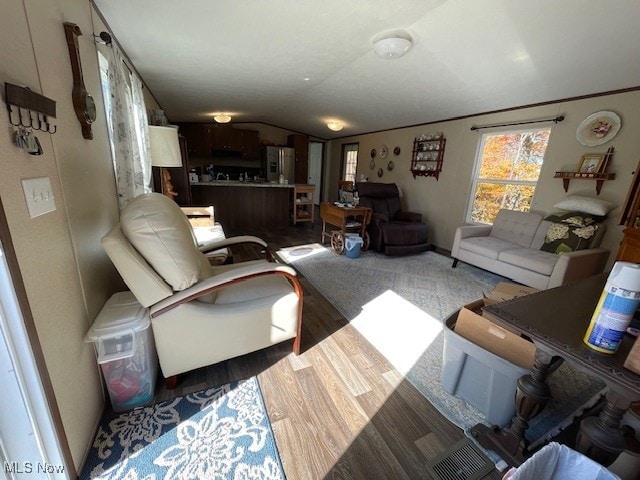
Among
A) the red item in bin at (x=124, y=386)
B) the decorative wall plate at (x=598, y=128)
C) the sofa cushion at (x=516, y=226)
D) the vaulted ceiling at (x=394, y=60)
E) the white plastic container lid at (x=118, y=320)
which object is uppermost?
the vaulted ceiling at (x=394, y=60)

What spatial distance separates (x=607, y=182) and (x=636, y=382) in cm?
319

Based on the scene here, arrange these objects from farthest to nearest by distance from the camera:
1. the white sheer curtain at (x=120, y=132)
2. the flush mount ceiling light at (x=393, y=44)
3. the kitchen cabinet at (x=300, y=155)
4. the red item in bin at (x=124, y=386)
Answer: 1. the kitchen cabinet at (x=300, y=155)
2. the flush mount ceiling light at (x=393, y=44)
3. the white sheer curtain at (x=120, y=132)
4. the red item in bin at (x=124, y=386)

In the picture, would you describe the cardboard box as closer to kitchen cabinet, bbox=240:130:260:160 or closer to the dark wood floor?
the dark wood floor

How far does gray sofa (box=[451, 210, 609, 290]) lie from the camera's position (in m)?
2.48

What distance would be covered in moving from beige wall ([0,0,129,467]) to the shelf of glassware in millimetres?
4388

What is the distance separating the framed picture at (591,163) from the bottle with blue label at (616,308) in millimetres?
3004

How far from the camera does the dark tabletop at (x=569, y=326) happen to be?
623 mm

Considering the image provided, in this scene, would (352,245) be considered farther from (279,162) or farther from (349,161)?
(279,162)

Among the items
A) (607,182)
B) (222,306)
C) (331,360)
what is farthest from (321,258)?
(607,182)

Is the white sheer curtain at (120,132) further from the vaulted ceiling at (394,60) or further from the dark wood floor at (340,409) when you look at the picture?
the dark wood floor at (340,409)

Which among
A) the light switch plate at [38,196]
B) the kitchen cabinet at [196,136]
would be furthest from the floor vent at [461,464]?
the kitchen cabinet at [196,136]

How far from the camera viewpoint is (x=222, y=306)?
149cm

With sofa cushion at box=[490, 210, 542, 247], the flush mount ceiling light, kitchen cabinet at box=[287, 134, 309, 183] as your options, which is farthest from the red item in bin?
kitchen cabinet at box=[287, 134, 309, 183]

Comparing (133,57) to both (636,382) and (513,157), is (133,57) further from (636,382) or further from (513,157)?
(513,157)
